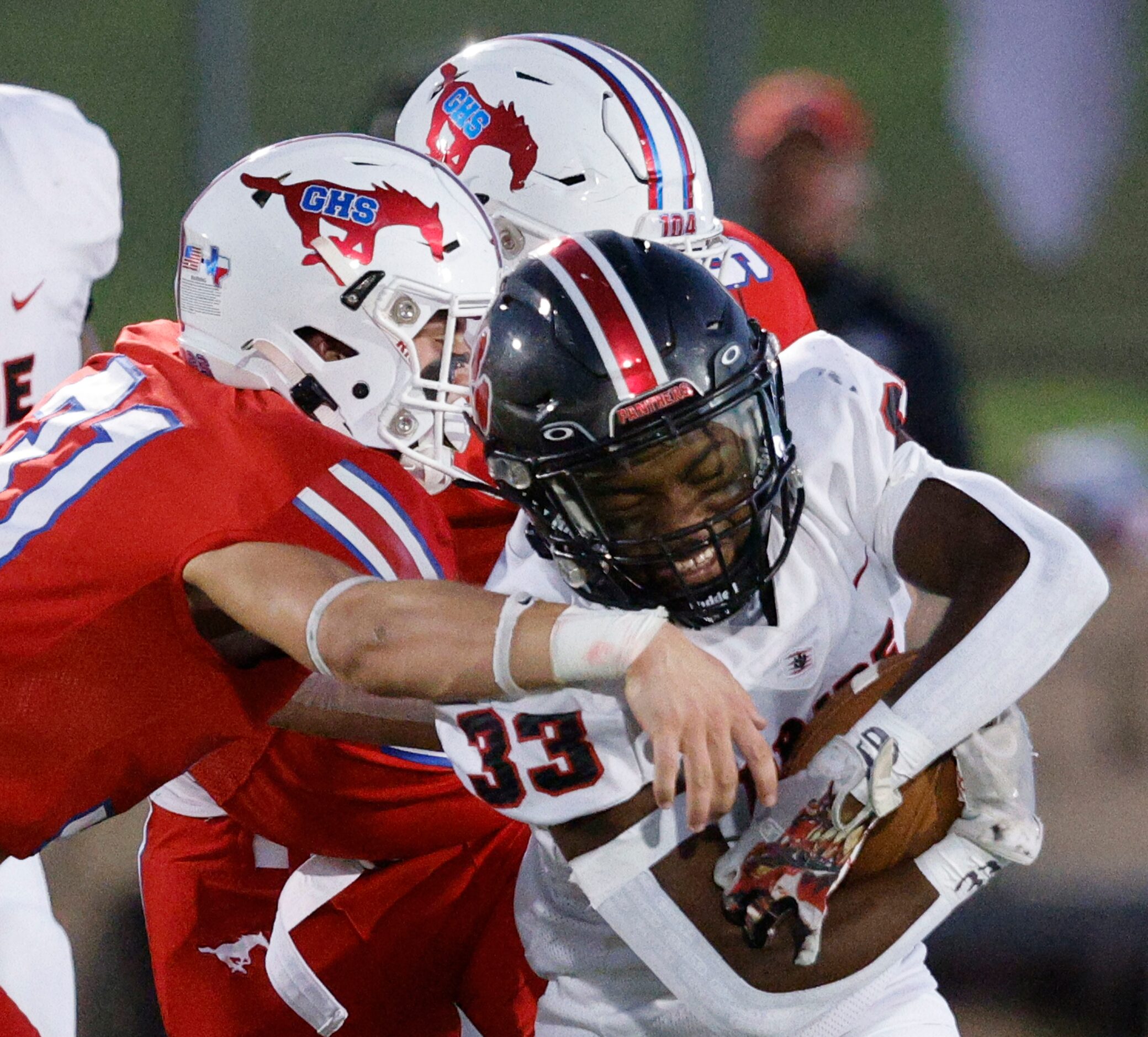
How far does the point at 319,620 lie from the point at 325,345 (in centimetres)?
83

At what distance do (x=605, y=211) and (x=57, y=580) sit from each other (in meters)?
1.41

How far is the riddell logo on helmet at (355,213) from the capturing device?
2678 millimetres

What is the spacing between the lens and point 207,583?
84.4 inches

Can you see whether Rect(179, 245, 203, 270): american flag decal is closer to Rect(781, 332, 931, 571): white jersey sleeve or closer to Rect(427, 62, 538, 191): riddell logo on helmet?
Rect(427, 62, 538, 191): riddell logo on helmet

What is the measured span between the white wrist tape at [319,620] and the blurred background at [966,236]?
2.50m

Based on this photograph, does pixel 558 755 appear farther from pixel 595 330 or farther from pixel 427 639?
pixel 595 330

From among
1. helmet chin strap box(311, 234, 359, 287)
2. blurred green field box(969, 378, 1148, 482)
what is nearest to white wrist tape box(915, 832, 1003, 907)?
helmet chin strap box(311, 234, 359, 287)

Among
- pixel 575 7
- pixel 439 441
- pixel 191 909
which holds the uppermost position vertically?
pixel 439 441

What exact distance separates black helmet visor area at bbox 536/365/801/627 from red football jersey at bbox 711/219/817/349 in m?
1.32

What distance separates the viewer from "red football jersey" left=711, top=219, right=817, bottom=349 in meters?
3.49

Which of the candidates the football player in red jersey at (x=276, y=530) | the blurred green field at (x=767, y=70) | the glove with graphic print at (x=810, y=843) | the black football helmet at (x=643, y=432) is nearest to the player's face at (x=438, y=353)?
the football player in red jersey at (x=276, y=530)

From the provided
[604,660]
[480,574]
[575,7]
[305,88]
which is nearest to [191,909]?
[480,574]

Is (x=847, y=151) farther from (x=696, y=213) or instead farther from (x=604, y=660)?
(x=604, y=660)

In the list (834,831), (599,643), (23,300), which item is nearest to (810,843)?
(834,831)
